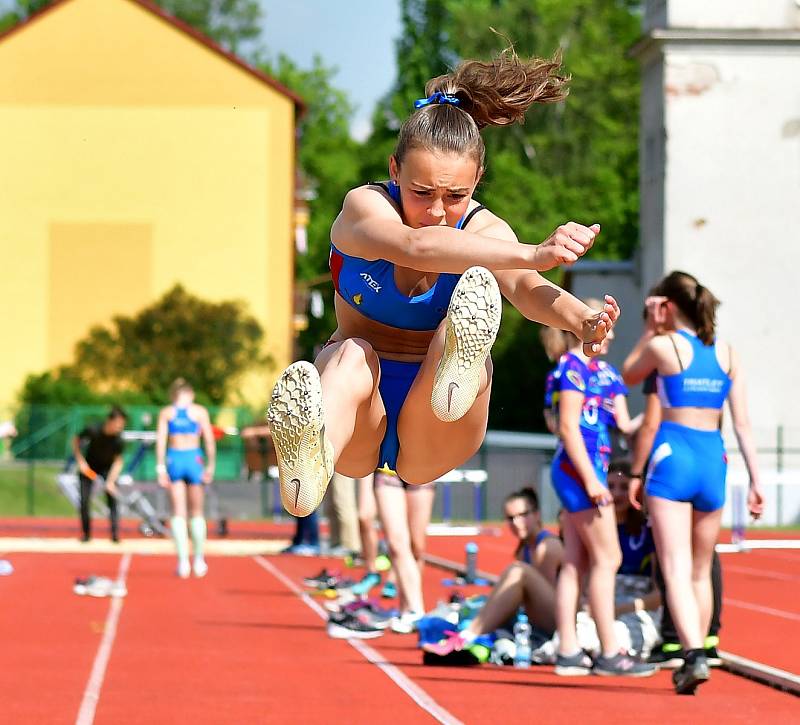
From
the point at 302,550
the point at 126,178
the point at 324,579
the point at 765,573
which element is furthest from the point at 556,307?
the point at 126,178

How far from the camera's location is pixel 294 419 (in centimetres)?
502

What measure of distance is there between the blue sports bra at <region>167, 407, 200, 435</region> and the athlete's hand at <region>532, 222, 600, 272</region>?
1094 centimetres

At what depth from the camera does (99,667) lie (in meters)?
9.36

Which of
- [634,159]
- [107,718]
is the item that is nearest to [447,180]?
[107,718]

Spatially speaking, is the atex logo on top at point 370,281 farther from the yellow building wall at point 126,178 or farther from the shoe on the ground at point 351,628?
the yellow building wall at point 126,178

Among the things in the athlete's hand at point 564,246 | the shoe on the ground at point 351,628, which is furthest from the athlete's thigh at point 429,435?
the shoe on the ground at point 351,628

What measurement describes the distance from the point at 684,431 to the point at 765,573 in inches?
331

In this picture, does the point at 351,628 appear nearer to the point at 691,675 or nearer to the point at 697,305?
the point at 691,675

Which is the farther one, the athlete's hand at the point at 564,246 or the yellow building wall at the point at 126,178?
the yellow building wall at the point at 126,178

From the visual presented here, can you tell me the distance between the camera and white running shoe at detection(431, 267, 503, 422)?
4926 millimetres

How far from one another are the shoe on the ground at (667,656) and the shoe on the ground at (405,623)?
1964 mm

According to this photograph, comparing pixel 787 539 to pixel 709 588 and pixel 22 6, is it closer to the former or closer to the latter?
pixel 709 588

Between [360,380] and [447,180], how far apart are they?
0.77 m

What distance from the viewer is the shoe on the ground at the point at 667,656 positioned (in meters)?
8.08
